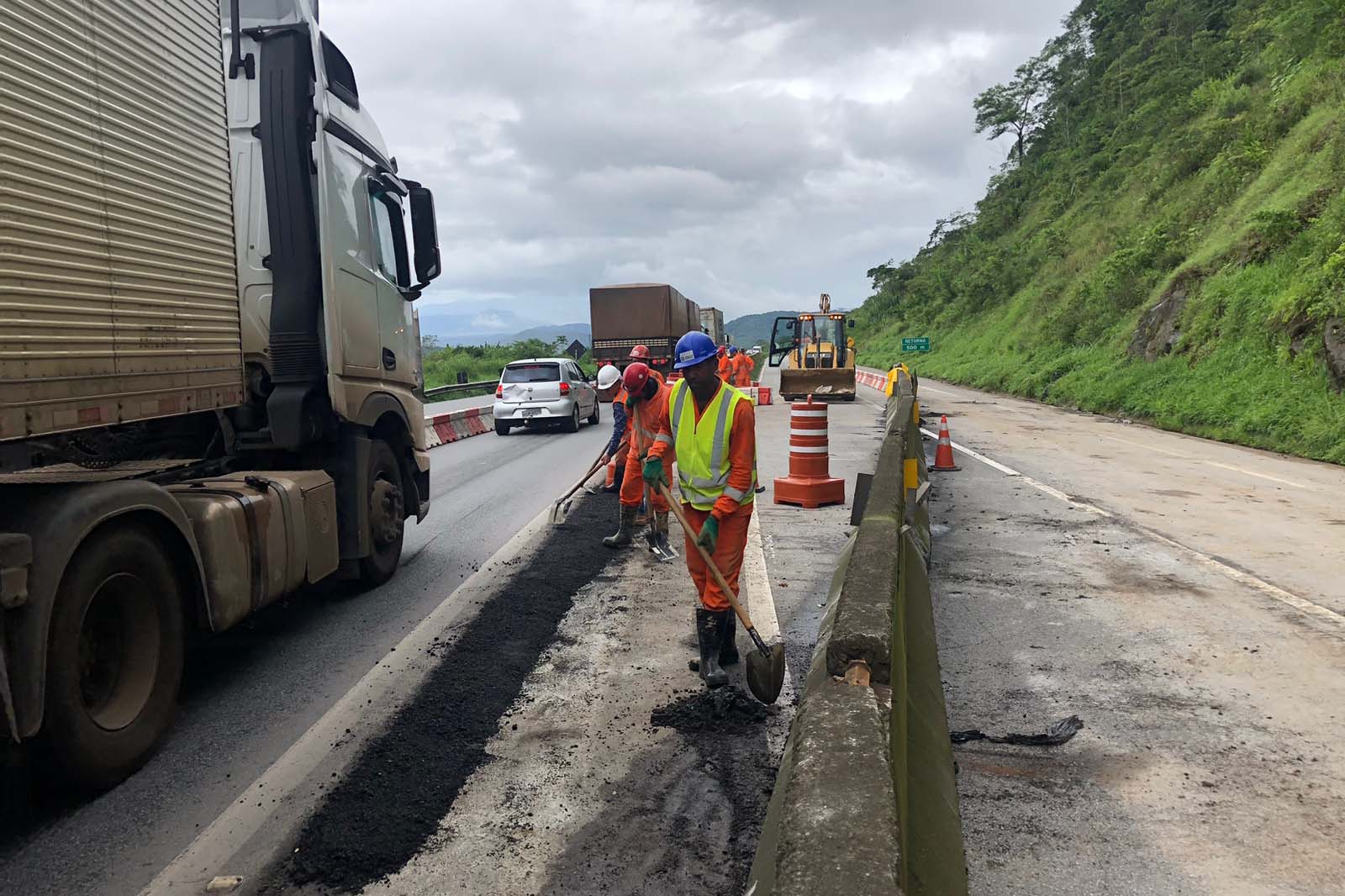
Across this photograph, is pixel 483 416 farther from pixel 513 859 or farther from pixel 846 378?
pixel 513 859

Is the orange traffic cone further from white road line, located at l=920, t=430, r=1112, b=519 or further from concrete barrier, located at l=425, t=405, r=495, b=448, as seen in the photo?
concrete barrier, located at l=425, t=405, r=495, b=448

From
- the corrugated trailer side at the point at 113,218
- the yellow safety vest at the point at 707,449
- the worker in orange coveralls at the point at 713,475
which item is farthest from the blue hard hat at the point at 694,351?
the corrugated trailer side at the point at 113,218

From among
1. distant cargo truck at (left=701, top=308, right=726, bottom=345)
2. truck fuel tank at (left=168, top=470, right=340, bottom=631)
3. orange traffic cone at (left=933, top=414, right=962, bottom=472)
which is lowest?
orange traffic cone at (left=933, top=414, right=962, bottom=472)

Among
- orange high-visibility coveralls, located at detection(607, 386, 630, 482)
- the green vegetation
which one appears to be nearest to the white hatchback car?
orange high-visibility coveralls, located at detection(607, 386, 630, 482)

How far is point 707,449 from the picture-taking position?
4941 millimetres

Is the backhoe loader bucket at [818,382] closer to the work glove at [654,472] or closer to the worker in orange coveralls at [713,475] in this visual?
the work glove at [654,472]

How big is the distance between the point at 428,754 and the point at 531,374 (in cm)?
1643

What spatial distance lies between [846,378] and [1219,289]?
9.48 meters

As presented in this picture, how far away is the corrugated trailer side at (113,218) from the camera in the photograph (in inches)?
143

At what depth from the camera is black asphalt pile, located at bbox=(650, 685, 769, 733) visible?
437 centimetres

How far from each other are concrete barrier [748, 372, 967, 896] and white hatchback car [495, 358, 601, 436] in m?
16.0

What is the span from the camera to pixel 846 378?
2697 centimetres

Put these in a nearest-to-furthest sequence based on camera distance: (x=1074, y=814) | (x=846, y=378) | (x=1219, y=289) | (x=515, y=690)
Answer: (x=1074, y=814) < (x=515, y=690) < (x=1219, y=289) < (x=846, y=378)

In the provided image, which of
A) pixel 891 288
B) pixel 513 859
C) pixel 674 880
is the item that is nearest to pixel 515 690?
pixel 513 859
